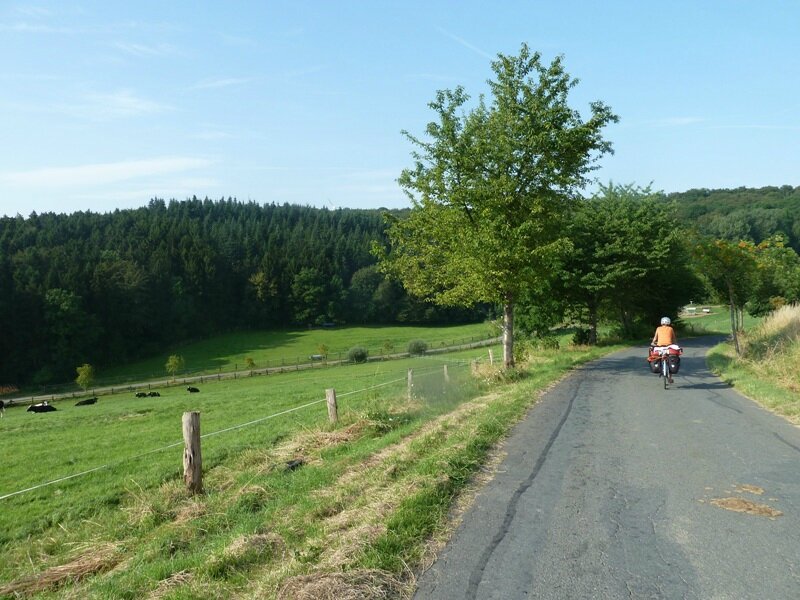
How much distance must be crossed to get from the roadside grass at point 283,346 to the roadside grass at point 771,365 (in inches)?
2068

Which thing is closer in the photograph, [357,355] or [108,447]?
[108,447]

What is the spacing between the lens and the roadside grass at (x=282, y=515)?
510 cm

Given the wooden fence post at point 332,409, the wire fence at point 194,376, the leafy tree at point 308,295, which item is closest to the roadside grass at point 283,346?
the wire fence at point 194,376

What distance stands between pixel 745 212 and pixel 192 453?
385 ft

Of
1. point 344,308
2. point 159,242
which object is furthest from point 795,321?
point 159,242

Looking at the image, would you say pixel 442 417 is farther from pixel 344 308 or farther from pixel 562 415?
pixel 344 308

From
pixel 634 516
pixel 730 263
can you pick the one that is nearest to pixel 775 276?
pixel 730 263

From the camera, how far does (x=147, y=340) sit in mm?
88688

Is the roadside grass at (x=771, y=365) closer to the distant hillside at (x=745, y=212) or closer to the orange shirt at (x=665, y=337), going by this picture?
the orange shirt at (x=665, y=337)

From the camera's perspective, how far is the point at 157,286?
96125mm

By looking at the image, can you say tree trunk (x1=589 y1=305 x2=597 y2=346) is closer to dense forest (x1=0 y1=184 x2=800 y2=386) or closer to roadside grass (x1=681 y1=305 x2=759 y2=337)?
dense forest (x1=0 y1=184 x2=800 y2=386)

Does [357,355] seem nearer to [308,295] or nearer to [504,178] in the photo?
[308,295]

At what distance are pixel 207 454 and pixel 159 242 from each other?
111 m

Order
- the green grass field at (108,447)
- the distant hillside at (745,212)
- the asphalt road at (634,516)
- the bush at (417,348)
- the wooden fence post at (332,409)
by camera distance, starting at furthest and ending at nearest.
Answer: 1. the distant hillside at (745,212)
2. the bush at (417,348)
3. the wooden fence post at (332,409)
4. the green grass field at (108,447)
5. the asphalt road at (634,516)
